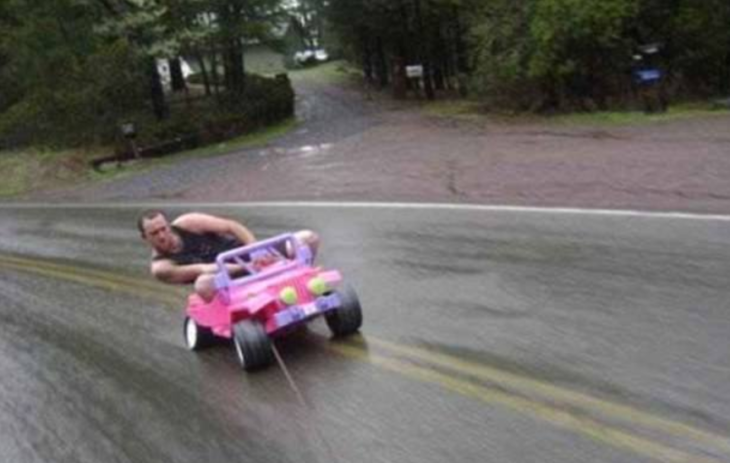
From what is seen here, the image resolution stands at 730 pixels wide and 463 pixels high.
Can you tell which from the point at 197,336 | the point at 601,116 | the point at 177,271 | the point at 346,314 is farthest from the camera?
the point at 601,116

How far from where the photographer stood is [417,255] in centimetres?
998

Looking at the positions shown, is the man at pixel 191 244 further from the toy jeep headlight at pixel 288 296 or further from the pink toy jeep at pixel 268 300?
the toy jeep headlight at pixel 288 296

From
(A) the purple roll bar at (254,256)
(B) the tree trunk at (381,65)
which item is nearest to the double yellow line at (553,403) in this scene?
(A) the purple roll bar at (254,256)

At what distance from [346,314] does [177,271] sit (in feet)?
4.71

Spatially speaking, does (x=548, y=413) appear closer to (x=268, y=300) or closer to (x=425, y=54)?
(x=268, y=300)

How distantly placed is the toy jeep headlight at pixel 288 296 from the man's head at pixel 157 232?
3.99 feet

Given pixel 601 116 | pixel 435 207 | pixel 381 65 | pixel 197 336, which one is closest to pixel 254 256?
pixel 197 336

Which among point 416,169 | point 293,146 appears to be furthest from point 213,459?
point 293,146

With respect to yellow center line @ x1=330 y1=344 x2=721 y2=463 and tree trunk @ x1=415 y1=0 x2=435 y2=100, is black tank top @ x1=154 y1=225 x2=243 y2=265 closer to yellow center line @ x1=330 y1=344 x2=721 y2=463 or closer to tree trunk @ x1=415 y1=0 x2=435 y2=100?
yellow center line @ x1=330 y1=344 x2=721 y2=463

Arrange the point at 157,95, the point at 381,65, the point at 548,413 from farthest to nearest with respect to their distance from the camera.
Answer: the point at 381,65 → the point at 157,95 → the point at 548,413

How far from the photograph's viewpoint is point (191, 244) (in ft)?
26.1

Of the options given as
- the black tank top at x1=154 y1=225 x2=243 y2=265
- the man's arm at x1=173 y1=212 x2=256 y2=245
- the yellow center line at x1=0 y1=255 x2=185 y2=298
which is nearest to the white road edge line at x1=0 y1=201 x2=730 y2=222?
the yellow center line at x1=0 y1=255 x2=185 y2=298

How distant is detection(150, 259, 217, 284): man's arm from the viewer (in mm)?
7602

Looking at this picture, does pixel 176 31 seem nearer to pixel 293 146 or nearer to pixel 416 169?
pixel 293 146
